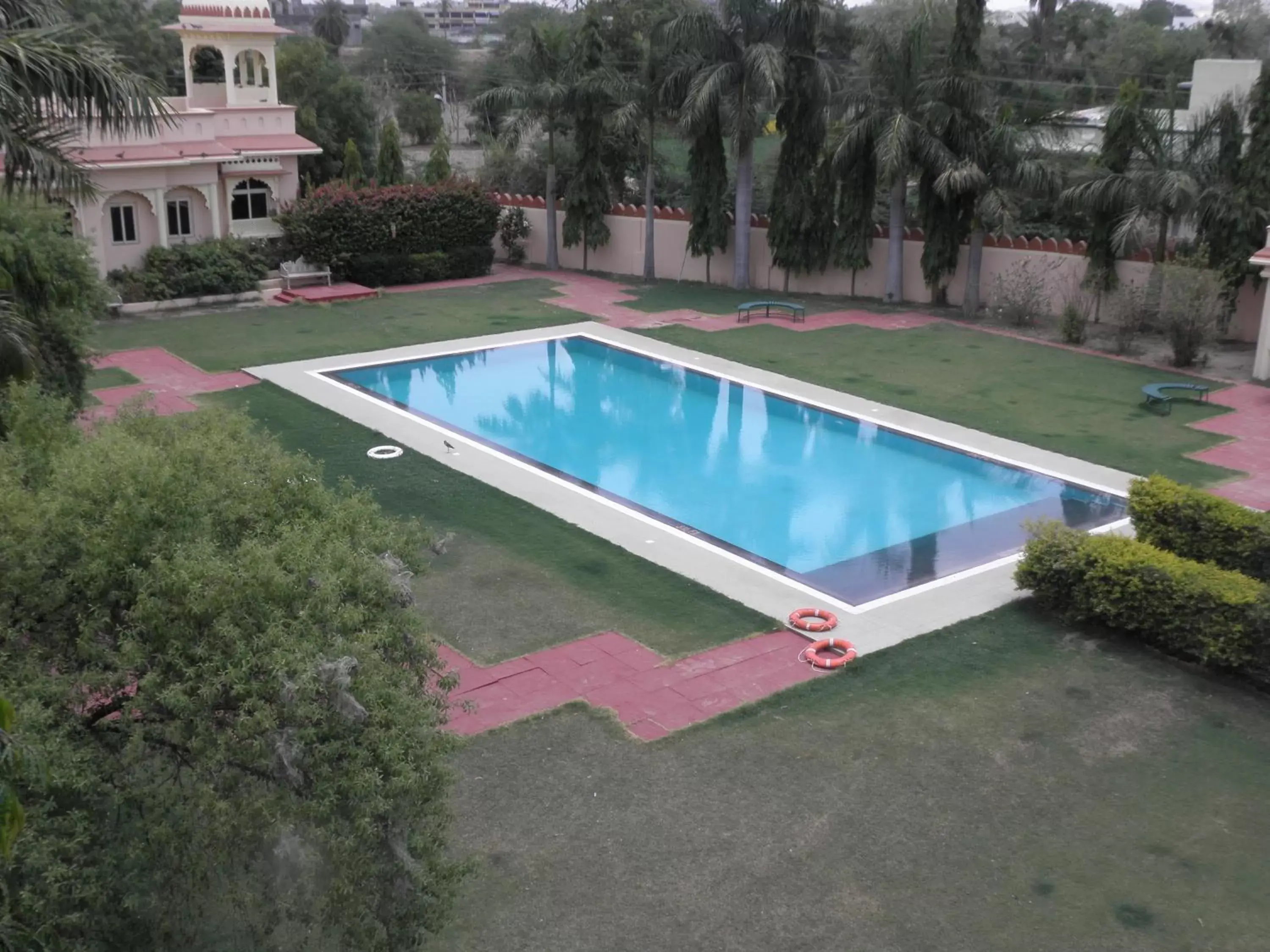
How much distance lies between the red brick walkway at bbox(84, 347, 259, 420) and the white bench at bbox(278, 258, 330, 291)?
18.6 ft

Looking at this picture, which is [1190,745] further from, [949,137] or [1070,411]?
[949,137]

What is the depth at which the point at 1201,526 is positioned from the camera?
11.9 metres

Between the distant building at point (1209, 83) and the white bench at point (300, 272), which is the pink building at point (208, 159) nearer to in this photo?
→ the white bench at point (300, 272)

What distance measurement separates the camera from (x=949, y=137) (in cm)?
2522

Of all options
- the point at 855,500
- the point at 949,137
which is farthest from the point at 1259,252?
the point at 855,500

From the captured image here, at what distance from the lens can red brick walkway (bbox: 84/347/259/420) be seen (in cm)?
1875

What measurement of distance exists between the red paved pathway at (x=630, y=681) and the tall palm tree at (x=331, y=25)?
7952 cm

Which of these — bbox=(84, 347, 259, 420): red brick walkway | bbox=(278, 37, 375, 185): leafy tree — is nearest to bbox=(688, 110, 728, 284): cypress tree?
bbox=(84, 347, 259, 420): red brick walkway

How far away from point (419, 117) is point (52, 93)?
A: 51.1 m

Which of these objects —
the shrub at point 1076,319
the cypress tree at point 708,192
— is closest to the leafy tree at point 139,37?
the cypress tree at point 708,192

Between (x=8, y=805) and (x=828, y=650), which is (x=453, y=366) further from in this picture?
(x=8, y=805)

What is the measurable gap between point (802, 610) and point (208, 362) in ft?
44.1

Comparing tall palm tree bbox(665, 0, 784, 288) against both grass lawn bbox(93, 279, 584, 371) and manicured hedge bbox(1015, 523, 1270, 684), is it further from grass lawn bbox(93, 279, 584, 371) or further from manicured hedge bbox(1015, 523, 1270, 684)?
manicured hedge bbox(1015, 523, 1270, 684)

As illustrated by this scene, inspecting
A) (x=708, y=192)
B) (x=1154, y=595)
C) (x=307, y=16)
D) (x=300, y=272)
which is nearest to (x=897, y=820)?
(x=1154, y=595)
